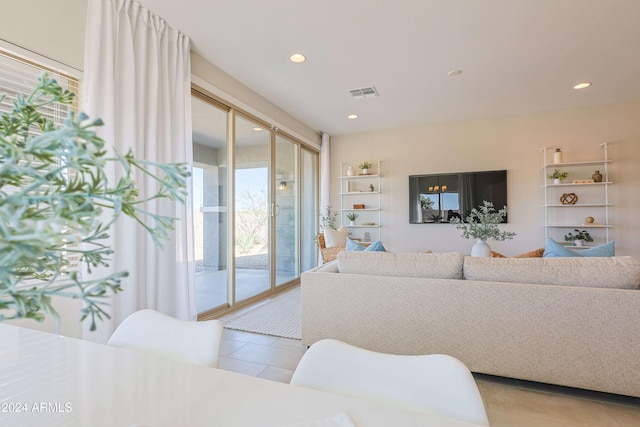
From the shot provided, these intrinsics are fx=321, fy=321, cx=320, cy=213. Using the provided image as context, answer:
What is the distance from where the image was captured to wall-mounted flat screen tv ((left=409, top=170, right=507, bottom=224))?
17.1 feet

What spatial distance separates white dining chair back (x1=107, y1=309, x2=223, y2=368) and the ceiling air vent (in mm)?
3669

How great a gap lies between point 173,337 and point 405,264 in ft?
5.17

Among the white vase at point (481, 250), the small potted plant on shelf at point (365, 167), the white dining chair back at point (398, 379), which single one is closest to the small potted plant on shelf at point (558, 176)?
the white vase at point (481, 250)

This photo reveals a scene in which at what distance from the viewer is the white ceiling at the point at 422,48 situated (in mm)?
2535

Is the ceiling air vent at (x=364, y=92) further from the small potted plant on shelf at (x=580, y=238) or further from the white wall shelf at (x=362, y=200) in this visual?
the small potted plant on shelf at (x=580, y=238)

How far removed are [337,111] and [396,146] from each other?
5.03 feet

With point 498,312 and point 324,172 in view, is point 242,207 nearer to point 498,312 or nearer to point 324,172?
point 324,172

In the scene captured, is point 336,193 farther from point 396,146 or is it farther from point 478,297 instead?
point 478,297

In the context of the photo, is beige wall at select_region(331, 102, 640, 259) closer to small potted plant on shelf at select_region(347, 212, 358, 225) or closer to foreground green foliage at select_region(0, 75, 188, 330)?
small potted plant on shelf at select_region(347, 212, 358, 225)

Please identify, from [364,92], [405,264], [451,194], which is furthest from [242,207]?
[451,194]

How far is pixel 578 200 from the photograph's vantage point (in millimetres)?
4836

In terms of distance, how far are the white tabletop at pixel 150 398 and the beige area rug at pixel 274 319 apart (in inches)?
82.0

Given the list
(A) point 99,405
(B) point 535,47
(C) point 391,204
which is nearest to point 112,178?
(A) point 99,405

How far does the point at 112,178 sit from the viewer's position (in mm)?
2184
